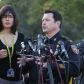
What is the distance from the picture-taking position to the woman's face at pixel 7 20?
687 cm

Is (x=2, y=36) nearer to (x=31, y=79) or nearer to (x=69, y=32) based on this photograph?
(x=31, y=79)

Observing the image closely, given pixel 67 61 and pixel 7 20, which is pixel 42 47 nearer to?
pixel 67 61

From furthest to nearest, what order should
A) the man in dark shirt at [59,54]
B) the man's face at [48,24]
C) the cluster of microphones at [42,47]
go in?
1. the man's face at [48,24]
2. the man in dark shirt at [59,54]
3. the cluster of microphones at [42,47]

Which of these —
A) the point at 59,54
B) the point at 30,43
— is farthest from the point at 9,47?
the point at 59,54

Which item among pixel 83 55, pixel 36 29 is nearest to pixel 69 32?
pixel 36 29

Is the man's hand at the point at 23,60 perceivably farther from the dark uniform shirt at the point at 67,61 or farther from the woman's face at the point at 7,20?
the woman's face at the point at 7,20

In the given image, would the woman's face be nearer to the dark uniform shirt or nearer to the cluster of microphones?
the cluster of microphones

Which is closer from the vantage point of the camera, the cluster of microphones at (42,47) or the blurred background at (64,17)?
the cluster of microphones at (42,47)

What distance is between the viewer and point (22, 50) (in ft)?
21.8

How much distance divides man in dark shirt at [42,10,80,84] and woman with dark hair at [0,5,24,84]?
0.45m

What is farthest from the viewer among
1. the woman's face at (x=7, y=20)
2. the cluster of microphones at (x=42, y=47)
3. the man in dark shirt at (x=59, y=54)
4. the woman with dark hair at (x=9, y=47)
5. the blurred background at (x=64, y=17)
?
the blurred background at (x=64, y=17)

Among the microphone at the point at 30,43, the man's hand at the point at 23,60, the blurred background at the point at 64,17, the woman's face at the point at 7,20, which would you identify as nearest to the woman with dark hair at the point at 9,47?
the woman's face at the point at 7,20

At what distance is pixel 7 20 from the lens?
687cm

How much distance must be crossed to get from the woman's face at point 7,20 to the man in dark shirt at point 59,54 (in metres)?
0.47
